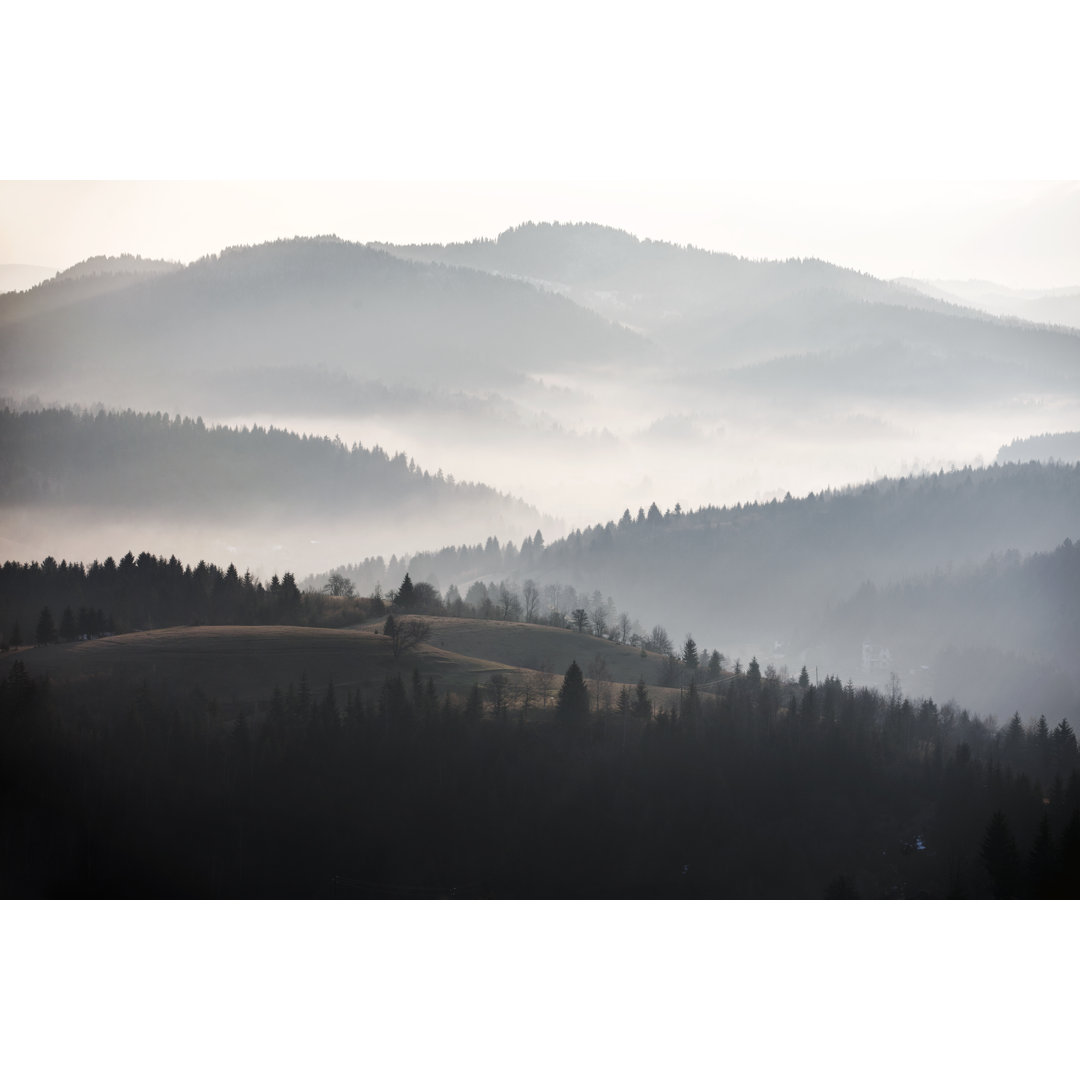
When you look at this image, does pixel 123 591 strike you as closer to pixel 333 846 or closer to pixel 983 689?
pixel 333 846

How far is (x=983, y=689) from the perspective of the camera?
338 feet

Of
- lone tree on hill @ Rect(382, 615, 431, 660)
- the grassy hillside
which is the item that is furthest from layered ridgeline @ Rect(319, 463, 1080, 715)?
the grassy hillside

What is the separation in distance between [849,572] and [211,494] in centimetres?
7813

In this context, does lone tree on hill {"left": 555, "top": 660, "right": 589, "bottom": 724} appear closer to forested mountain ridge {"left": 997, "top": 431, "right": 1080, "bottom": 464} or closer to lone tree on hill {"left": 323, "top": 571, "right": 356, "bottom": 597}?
lone tree on hill {"left": 323, "top": 571, "right": 356, "bottom": 597}

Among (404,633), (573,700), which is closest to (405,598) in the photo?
(404,633)

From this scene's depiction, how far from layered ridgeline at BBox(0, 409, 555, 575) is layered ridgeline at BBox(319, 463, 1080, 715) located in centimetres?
1948

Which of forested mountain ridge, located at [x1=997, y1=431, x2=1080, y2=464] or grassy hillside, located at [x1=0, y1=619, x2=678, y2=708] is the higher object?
forested mountain ridge, located at [x1=997, y1=431, x2=1080, y2=464]

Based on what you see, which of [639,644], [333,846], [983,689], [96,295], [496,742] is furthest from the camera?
[96,295]

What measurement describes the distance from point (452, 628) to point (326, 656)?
37.1ft

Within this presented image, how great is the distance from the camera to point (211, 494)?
15900cm

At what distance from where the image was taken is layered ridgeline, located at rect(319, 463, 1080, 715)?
119 m

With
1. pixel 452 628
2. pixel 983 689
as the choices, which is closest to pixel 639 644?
pixel 452 628

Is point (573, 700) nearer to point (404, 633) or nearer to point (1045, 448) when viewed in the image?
point (404, 633)

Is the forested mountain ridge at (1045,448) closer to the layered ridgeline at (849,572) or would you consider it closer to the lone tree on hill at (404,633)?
the layered ridgeline at (849,572)
